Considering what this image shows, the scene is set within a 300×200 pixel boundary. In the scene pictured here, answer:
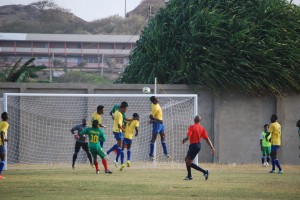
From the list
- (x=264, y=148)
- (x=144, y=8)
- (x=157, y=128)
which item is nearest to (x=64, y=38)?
(x=144, y=8)

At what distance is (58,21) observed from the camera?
121 meters

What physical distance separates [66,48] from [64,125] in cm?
6769

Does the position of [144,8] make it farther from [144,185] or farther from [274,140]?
[144,185]

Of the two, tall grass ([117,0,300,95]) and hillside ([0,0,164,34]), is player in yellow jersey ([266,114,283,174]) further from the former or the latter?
hillside ([0,0,164,34])

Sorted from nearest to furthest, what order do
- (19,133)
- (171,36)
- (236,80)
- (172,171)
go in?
(172,171), (19,133), (236,80), (171,36)

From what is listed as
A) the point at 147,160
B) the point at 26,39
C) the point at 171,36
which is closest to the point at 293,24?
the point at 171,36

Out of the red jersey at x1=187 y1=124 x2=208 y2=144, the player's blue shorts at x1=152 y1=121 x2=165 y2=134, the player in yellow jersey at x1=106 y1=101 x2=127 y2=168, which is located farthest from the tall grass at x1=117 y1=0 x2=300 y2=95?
the red jersey at x1=187 y1=124 x2=208 y2=144

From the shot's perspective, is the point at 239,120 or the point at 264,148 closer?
the point at 264,148

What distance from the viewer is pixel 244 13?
35.8 m

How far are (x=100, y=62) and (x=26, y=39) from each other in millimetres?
9496

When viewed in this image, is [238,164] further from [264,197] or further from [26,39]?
[26,39]

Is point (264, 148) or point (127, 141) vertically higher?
point (127, 141)

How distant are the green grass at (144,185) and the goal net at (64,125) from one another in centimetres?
560

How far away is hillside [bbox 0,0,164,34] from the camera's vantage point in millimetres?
115938
